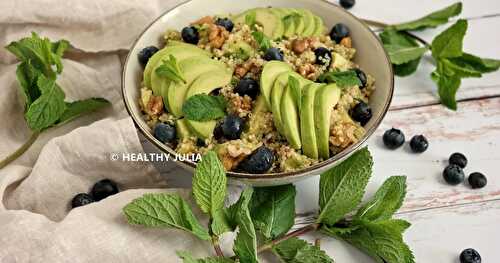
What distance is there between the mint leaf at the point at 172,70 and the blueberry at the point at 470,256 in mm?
1141

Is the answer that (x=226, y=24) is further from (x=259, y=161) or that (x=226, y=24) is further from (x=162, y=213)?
(x=162, y=213)

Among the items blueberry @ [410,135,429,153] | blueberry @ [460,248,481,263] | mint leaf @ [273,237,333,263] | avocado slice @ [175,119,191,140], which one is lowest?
blueberry @ [460,248,481,263]

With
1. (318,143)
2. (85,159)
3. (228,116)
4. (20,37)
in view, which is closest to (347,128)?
(318,143)

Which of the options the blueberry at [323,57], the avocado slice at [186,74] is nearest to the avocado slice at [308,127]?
the blueberry at [323,57]

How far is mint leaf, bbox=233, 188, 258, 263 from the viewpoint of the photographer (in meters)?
1.93

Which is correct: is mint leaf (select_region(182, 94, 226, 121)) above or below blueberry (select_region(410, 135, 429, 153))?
above

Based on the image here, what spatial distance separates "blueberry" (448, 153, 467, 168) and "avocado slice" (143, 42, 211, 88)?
1.02m

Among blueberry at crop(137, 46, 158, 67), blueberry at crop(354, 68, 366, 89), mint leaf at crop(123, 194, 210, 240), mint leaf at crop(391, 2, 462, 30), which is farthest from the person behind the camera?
mint leaf at crop(391, 2, 462, 30)

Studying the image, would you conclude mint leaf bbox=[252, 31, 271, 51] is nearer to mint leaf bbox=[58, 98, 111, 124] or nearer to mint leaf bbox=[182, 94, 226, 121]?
mint leaf bbox=[182, 94, 226, 121]

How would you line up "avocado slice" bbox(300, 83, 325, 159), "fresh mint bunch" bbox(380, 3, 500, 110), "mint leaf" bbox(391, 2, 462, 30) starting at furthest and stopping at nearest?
1. "mint leaf" bbox(391, 2, 462, 30)
2. "fresh mint bunch" bbox(380, 3, 500, 110)
3. "avocado slice" bbox(300, 83, 325, 159)

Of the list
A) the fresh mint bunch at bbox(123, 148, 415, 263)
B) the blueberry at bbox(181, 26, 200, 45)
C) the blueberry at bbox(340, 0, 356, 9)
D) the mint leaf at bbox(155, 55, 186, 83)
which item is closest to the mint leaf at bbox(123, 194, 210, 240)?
the fresh mint bunch at bbox(123, 148, 415, 263)

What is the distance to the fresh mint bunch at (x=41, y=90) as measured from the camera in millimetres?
2447

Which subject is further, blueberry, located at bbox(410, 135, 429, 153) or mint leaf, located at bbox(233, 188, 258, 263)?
blueberry, located at bbox(410, 135, 429, 153)

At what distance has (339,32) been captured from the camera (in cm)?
255
